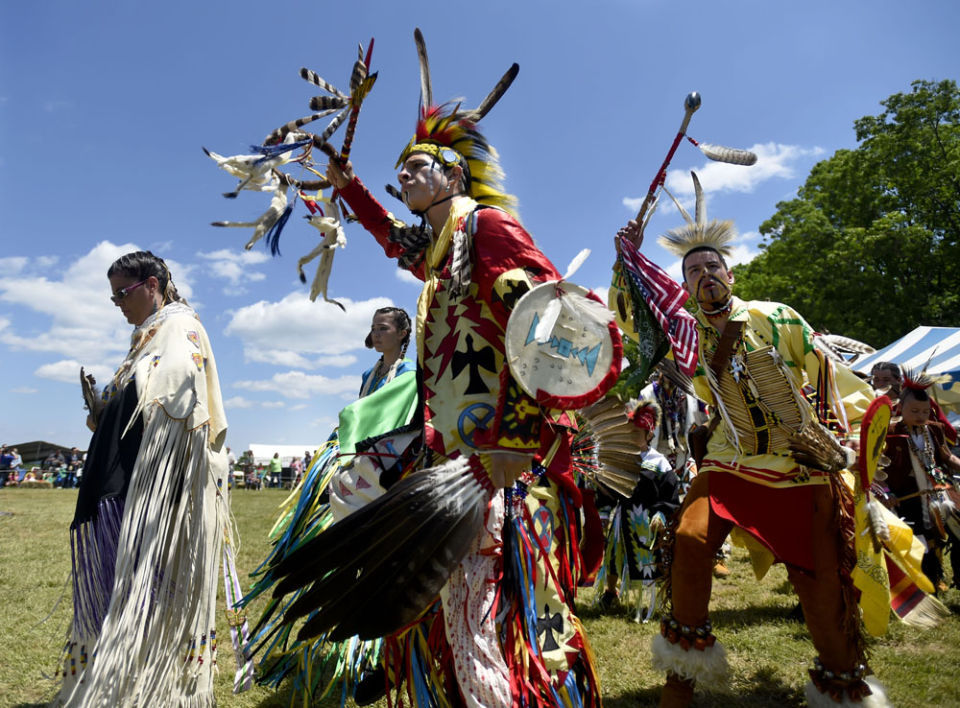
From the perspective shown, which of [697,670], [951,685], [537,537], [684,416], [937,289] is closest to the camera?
[537,537]

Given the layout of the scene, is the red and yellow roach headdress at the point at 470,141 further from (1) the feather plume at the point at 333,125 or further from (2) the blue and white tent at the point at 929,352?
(2) the blue and white tent at the point at 929,352

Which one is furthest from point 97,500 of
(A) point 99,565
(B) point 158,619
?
(B) point 158,619

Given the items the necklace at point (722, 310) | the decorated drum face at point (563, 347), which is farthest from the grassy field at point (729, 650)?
the decorated drum face at point (563, 347)

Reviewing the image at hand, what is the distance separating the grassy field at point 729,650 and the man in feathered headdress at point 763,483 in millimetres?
366


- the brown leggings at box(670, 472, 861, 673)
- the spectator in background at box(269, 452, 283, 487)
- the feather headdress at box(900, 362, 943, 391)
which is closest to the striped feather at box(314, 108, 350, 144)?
the brown leggings at box(670, 472, 861, 673)

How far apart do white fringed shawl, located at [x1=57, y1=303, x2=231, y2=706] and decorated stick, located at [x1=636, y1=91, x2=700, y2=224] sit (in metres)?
1.96

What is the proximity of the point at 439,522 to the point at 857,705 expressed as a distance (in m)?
2.11

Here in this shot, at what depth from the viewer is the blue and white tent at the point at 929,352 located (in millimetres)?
8954

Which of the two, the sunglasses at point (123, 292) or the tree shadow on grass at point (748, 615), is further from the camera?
the tree shadow on grass at point (748, 615)

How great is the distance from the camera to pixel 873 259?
654 inches

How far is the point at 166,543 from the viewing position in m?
2.55

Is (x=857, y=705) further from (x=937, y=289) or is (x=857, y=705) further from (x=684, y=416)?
(x=937, y=289)

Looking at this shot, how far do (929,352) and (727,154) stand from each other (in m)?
9.52

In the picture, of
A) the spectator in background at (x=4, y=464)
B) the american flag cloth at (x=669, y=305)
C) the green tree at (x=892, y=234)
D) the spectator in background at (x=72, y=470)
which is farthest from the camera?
the spectator in background at (x=72, y=470)
